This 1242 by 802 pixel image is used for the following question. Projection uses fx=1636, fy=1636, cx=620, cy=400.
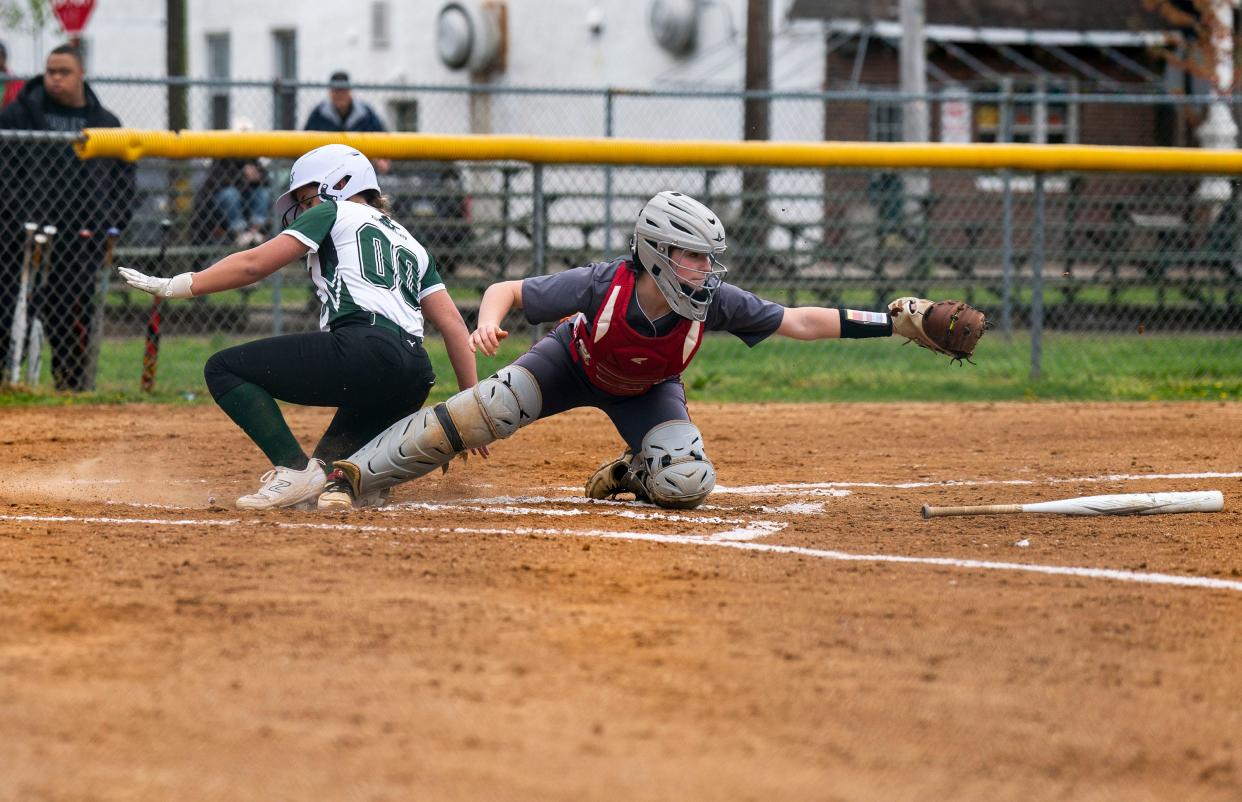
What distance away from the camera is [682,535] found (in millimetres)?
6023

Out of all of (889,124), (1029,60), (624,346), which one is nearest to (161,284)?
(624,346)

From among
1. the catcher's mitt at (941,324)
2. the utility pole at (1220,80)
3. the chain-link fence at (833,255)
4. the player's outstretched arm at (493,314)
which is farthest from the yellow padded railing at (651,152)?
the utility pole at (1220,80)

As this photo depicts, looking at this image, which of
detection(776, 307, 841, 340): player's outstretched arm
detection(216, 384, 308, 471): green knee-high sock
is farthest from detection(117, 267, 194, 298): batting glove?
detection(776, 307, 841, 340): player's outstretched arm

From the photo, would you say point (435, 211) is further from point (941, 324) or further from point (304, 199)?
point (941, 324)

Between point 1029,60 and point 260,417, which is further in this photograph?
point 1029,60

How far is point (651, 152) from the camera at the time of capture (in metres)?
11.4

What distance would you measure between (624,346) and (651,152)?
5253 mm

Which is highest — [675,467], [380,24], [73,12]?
[380,24]

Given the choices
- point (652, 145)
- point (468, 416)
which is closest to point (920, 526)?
point (468, 416)

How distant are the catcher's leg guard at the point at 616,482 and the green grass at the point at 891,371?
3.87m

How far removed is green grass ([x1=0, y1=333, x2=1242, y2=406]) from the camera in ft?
37.2

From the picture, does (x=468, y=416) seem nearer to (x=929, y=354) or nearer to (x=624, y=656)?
(x=624, y=656)

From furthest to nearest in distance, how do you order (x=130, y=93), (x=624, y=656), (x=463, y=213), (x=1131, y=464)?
(x=130, y=93)
(x=463, y=213)
(x=1131, y=464)
(x=624, y=656)

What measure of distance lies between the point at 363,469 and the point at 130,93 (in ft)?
82.9
